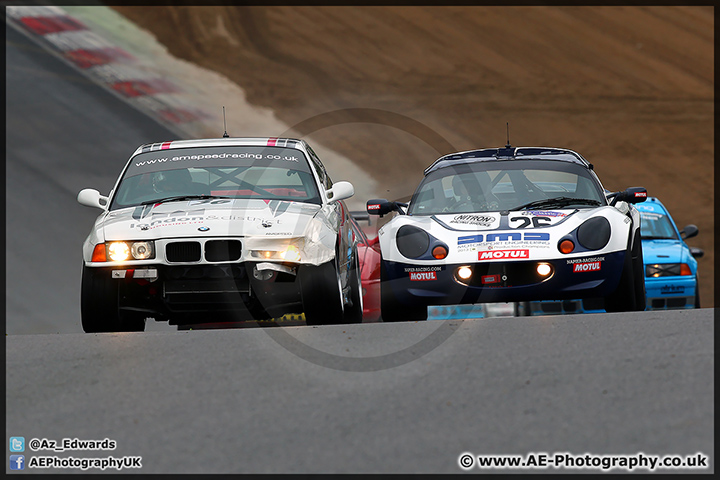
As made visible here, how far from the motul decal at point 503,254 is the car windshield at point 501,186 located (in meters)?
0.82

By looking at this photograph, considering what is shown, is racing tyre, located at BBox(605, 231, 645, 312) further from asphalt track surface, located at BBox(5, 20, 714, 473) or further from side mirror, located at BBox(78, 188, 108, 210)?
side mirror, located at BBox(78, 188, 108, 210)

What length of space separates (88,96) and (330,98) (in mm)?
6181

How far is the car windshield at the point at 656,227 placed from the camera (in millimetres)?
11773

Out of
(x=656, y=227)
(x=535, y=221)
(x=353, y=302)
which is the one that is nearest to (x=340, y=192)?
(x=353, y=302)

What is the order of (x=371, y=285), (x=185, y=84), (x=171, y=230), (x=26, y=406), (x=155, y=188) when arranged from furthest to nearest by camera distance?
(x=185, y=84)
(x=371, y=285)
(x=155, y=188)
(x=171, y=230)
(x=26, y=406)

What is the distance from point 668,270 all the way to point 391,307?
4035 mm

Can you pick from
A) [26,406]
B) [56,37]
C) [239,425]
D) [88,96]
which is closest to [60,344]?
[26,406]

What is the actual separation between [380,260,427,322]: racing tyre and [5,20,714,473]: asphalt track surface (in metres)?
0.89

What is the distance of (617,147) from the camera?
24.2m

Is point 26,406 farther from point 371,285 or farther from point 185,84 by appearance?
point 185,84

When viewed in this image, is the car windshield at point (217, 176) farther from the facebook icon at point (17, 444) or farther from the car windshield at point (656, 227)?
the car windshield at point (656, 227)

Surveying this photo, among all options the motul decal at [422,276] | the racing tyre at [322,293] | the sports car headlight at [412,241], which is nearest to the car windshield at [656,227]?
the sports car headlight at [412,241]

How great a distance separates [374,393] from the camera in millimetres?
4988

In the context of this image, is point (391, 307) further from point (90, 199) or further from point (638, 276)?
point (90, 199)
